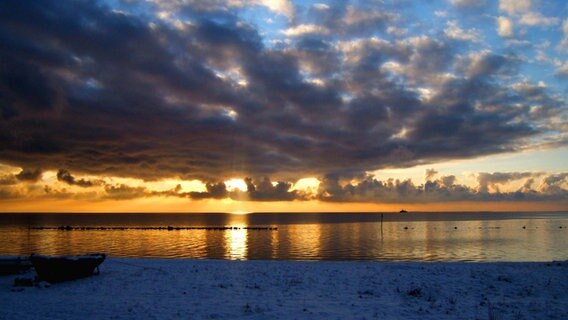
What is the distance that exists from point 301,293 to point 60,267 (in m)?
13.4

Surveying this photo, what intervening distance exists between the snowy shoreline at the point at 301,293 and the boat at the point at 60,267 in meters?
0.94

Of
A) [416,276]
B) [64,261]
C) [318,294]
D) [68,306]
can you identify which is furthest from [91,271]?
[416,276]

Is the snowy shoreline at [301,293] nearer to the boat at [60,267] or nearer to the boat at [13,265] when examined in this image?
the boat at [60,267]

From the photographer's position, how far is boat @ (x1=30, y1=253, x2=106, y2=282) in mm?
22312

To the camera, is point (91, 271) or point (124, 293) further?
point (91, 271)

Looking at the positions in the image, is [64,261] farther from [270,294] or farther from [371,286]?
[371,286]

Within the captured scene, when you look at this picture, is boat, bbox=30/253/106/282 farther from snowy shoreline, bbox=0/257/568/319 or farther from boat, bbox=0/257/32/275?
boat, bbox=0/257/32/275

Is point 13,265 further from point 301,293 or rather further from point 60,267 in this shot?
→ point 301,293

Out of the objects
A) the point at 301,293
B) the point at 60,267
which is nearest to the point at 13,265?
the point at 60,267

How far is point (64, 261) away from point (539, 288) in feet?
81.0

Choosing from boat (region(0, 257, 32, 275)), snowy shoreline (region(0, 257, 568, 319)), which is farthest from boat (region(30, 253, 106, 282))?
boat (region(0, 257, 32, 275))

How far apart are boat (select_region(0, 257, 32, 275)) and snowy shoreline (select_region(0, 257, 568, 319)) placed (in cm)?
111

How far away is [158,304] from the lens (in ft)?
55.2

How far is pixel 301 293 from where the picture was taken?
19188 mm
